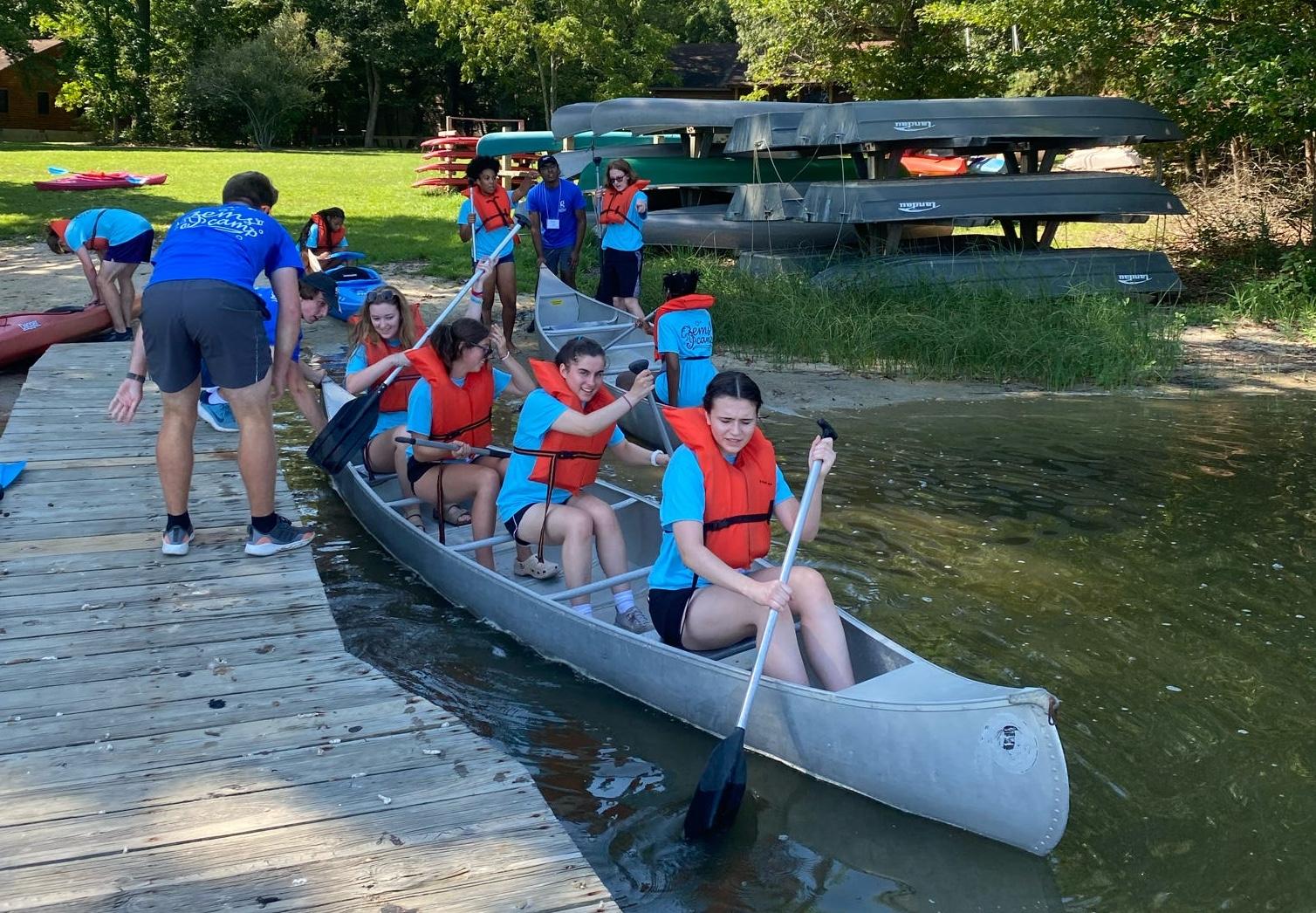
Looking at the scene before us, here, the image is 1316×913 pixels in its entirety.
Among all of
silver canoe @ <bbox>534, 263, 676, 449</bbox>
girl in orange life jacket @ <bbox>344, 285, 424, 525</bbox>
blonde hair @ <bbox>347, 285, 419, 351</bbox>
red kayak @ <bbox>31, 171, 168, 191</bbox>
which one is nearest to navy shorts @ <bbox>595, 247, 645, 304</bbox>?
silver canoe @ <bbox>534, 263, 676, 449</bbox>

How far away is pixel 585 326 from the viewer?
10016mm

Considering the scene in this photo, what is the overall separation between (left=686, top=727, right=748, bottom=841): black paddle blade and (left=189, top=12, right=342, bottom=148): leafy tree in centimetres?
3587

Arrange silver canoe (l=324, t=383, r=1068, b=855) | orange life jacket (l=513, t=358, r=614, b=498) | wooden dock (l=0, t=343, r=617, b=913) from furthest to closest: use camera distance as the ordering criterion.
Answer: orange life jacket (l=513, t=358, r=614, b=498) < silver canoe (l=324, t=383, r=1068, b=855) < wooden dock (l=0, t=343, r=617, b=913)

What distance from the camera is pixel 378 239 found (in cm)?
1636

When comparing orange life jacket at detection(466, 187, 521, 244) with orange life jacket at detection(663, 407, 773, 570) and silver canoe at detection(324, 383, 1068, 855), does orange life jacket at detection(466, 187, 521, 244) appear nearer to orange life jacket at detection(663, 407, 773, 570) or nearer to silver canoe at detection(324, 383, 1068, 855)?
silver canoe at detection(324, 383, 1068, 855)

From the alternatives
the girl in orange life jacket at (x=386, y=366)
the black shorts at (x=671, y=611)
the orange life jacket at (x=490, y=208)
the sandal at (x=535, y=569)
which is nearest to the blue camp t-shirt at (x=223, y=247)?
the girl in orange life jacket at (x=386, y=366)

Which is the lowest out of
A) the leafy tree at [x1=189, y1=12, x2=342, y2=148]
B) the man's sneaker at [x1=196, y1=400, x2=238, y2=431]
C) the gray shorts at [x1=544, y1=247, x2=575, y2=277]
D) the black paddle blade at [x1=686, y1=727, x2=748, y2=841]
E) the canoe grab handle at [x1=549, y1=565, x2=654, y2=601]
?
the black paddle blade at [x1=686, y1=727, x2=748, y2=841]

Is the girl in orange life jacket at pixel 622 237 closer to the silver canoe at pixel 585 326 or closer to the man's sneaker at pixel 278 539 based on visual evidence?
the silver canoe at pixel 585 326

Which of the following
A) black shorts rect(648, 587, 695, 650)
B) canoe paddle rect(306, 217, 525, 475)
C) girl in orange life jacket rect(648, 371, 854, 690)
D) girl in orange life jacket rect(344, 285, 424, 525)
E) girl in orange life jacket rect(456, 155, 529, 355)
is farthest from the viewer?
girl in orange life jacket rect(456, 155, 529, 355)

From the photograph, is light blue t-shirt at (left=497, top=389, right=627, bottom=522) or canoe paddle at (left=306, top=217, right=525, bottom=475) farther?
canoe paddle at (left=306, top=217, right=525, bottom=475)

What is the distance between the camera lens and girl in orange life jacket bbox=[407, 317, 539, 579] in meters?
5.65

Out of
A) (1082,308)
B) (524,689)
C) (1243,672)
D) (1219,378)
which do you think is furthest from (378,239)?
(1243,672)

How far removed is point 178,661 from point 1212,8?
11.7 meters

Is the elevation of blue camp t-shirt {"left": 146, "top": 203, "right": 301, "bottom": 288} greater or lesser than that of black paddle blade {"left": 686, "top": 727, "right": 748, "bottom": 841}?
greater
